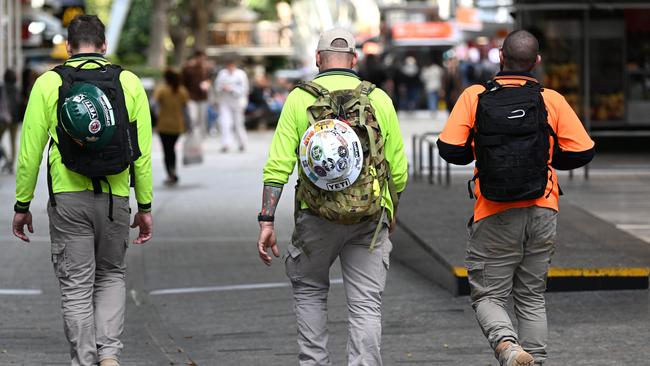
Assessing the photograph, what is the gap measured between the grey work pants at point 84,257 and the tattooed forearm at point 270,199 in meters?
0.83

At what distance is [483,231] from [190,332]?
3033mm

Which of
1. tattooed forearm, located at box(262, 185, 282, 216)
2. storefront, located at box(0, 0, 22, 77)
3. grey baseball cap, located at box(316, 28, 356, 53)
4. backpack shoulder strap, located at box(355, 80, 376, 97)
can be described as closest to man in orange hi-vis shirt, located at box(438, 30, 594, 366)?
backpack shoulder strap, located at box(355, 80, 376, 97)

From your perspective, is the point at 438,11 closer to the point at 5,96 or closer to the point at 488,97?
the point at 5,96

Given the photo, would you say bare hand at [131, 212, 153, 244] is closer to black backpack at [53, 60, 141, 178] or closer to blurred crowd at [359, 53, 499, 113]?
black backpack at [53, 60, 141, 178]

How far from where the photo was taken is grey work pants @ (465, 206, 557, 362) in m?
6.62

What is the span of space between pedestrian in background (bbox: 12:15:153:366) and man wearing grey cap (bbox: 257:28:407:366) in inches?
30.0

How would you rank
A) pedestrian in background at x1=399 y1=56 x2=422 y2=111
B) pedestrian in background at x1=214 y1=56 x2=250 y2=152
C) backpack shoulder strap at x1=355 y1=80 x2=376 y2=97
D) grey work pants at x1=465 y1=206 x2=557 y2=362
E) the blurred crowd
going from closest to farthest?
backpack shoulder strap at x1=355 y1=80 x2=376 y2=97 < grey work pants at x1=465 y1=206 x2=557 y2=362 < pedestrian in background at x1=214 y1=56 x2=250 y2=152 < the blurred crowd < pedestrian in background at x1=399 y1=56 x2=422 y2=111

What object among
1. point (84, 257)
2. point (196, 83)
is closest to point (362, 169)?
point (84, 257)

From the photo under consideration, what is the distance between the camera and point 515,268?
6.73 metres

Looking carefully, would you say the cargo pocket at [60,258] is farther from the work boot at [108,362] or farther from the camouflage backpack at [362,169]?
the camouflage backpack at [362,169]

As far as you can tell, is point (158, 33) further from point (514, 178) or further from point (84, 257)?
point (514, 178)

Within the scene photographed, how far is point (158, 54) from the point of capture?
45.2 metres

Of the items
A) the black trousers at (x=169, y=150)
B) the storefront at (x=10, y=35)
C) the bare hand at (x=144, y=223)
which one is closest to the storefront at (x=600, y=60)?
the black trousers at (x=169, y=150)

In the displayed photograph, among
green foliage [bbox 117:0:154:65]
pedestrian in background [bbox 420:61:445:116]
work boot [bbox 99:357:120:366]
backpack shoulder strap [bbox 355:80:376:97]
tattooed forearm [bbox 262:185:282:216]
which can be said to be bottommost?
pedestrian in background [bbox 420:61:445:116]
